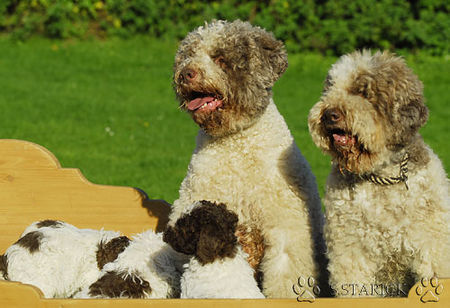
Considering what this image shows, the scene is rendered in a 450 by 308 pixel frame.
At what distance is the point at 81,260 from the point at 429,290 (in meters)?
2.38

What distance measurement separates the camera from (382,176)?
4.00 metres

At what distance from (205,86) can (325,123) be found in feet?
2.82

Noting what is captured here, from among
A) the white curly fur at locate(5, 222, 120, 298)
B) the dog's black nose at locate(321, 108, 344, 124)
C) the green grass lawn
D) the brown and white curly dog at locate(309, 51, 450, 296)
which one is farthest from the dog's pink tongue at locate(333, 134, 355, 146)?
the green grass lawn

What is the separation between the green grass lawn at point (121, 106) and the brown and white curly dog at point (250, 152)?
2.81m

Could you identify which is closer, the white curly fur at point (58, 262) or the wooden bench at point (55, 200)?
the white curly fur at point (58, 262)

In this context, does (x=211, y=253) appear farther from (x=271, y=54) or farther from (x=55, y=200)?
(x=55, y=200)

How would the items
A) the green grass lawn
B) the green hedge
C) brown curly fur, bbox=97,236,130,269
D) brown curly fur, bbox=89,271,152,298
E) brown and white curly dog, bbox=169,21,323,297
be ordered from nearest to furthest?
brown curly fur, bbox=89,271,152,298, brown and white curly dog, bbox=169,21,323,297, brown curly fur, bbox=97,236,130,269, the green grass lawn, the green hedge

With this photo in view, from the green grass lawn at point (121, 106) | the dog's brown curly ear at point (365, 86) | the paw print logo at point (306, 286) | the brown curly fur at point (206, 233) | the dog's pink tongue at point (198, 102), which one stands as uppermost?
the dog's brown curly ear at point (365, 86)

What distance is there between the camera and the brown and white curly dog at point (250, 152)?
4.48m

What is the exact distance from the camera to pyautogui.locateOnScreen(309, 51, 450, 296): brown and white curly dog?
12.7ft

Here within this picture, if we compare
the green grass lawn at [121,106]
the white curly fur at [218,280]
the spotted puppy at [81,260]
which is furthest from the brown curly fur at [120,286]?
A: the green grass lawn at [121,106]

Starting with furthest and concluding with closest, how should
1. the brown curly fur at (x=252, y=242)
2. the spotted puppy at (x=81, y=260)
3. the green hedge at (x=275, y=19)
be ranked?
1. the green hedge at (x=275, y=19)
2. the brown curly fur at (x=252, y=242)
3. the spotted puppy at (x=81, y=260)

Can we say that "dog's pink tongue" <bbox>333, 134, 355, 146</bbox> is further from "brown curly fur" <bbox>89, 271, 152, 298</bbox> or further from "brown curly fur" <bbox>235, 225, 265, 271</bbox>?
"brown curly fur" <bbox>89, 271, 152, 298</bbox>

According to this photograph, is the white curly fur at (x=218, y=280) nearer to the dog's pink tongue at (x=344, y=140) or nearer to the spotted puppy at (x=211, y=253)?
the spotted puppy at (x=211, y=253)
